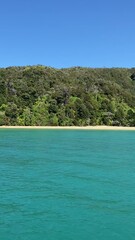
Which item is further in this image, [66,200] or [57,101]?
[57,101]

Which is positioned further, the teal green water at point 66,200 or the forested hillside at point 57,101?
the forested hillside at point 57,101

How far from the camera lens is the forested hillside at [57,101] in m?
132

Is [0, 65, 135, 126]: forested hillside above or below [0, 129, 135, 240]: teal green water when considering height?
above

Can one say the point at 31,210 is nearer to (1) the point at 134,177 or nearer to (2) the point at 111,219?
(2) the point at 111,219

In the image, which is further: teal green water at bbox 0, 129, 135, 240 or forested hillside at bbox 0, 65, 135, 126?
forested hillside at bbox 0, 65, 135, 126

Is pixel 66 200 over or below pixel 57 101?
below

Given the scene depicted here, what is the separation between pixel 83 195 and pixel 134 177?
814 centimetres

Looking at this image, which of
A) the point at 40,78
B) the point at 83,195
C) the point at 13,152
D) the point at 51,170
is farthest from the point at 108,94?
the point at 83,195

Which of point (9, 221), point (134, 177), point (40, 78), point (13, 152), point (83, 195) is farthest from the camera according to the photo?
point (40, 78)

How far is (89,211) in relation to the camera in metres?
20.4

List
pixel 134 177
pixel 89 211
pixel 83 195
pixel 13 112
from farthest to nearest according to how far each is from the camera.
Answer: pixel 13 112
pixel 134 177
pixel 83 195
pixel 89 211

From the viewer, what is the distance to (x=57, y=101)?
13975cm

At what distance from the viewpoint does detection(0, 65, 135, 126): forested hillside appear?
5212 inches

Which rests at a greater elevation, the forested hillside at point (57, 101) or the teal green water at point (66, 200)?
the forested hillside at point (57, 101)
